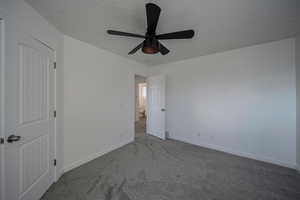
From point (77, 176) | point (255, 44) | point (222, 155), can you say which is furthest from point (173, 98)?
point (77, 176)

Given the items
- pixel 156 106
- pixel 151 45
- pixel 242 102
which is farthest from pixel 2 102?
pixel 242 102

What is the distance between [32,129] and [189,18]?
8.35 feet

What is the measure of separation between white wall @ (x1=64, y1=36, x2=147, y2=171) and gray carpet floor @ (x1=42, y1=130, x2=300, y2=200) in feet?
1.25

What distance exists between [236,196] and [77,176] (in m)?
2.39

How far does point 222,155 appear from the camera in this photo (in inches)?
110

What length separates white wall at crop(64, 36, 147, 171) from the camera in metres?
2.25

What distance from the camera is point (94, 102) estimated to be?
269 centimetres

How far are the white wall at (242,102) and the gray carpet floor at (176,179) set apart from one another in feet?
1.37

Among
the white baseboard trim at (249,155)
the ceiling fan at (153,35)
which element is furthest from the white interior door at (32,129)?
the white baseboard trim at (249,155)

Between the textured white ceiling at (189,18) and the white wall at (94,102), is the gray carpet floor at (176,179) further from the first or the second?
the textured white ceiling at (189,18)

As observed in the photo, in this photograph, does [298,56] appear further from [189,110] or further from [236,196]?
[236,196]

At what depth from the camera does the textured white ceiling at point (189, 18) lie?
1.49m

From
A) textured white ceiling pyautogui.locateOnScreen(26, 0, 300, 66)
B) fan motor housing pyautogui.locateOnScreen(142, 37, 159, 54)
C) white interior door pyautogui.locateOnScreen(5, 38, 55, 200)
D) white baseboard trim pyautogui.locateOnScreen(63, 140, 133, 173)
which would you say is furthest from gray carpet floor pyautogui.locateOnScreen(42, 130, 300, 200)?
textured white ceiling pyautogui.locateOnScreen(26, 0, 300, 66)

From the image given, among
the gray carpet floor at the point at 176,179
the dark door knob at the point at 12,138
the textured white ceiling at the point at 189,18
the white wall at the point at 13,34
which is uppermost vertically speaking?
the textured white ceiling at the point at 189,18
